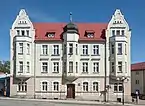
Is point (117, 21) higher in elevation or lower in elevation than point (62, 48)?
higher

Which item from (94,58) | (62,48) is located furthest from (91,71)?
(62,48)

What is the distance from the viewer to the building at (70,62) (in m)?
57.1

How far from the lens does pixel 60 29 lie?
60812 mm

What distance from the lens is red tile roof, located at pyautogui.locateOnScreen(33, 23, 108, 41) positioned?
5888 centimetres

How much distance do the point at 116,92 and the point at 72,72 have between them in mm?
8345

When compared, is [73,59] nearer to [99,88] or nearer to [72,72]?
[72,72]

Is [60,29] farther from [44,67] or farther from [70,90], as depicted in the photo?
[70,90]

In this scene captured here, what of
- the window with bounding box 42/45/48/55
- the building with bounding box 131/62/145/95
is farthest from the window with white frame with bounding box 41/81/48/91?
the building with bounding box 131/62/145/95

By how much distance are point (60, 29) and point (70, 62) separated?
23.5 feet

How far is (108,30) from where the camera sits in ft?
191

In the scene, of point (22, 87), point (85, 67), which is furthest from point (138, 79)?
point (22, 87)

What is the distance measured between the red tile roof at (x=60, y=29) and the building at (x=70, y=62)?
31 cm

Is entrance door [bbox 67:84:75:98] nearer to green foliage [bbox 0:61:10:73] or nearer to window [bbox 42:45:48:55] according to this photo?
window [bbox 42:45:48:55]

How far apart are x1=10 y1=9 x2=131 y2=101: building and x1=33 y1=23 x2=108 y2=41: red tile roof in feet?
1.03
